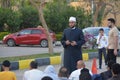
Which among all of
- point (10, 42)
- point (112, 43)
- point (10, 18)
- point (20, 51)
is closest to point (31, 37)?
point (10, 42)

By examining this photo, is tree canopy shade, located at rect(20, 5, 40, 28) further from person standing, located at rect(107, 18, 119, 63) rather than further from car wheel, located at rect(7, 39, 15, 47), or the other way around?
person standing, located at rect(107, 18, 119, 63)

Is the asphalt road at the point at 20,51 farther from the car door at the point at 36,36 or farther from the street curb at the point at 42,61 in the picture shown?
the street curb at the point at 42,61

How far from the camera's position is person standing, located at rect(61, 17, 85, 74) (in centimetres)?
1144

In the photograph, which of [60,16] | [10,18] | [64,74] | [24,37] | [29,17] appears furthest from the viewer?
[60,16]

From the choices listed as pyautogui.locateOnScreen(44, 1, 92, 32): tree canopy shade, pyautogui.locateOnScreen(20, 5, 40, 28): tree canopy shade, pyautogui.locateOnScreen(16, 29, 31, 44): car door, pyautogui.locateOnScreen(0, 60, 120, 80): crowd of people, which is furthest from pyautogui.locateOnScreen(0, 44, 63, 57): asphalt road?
pyautogui.locateOnScreen(0, 60, 120, 80): crowd of people

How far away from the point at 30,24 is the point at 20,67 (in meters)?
23.7

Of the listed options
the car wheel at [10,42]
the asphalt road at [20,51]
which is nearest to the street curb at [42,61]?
the asphalt road at [20,51]

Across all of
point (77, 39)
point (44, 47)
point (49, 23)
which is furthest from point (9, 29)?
point (77, 39)

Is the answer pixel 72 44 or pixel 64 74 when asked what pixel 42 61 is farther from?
pixel 64 74

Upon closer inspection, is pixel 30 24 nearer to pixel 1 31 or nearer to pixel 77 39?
pixel 1 31

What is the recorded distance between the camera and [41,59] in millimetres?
19406

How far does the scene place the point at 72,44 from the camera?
11.4 meters

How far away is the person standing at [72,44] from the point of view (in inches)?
450

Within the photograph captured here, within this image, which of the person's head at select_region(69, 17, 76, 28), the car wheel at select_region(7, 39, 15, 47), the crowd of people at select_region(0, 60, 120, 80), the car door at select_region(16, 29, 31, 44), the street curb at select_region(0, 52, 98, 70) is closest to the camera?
the crowd of people at select_region(0, 60, 120, 80)
